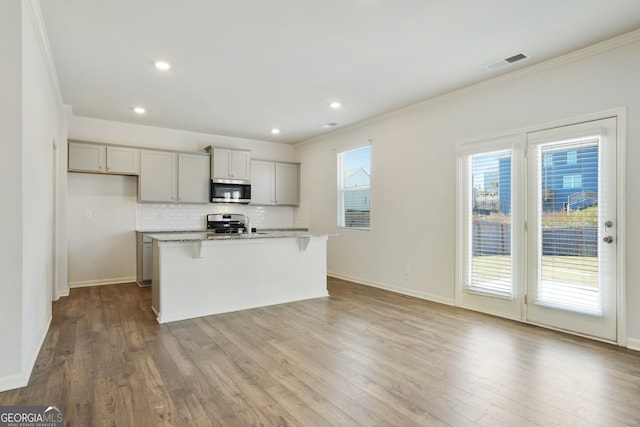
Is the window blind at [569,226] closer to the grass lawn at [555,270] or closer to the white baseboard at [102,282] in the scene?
the grass lawn at [555,270]

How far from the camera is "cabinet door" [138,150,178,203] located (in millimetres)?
5777

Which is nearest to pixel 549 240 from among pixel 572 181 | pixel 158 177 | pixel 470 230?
pixel 572 181

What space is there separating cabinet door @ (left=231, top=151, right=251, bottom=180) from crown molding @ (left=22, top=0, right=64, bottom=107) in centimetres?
290

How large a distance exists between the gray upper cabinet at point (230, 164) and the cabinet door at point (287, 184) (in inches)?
29.6

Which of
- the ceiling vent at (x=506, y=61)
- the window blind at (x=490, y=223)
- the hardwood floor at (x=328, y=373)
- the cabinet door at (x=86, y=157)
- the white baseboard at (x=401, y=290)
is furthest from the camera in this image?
the cabinet door at (x=86, y=157)

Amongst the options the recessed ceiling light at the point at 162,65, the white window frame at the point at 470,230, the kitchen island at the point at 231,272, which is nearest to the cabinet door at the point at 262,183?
the kitchen island at the point at 231,272

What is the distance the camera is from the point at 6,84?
2227 mm

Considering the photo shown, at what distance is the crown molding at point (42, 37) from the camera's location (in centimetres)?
249

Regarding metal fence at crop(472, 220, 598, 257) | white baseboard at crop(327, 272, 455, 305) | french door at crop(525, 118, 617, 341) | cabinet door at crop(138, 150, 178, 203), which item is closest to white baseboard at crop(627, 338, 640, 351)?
french door at crop(525, 118, 617, 341)

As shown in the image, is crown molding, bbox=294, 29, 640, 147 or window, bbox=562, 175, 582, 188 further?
window, bbox=562, 175, 582, 188

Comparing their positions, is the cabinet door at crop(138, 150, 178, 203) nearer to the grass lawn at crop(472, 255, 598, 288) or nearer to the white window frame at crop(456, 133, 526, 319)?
the white window frame at crop(456, 133, 526, 319)

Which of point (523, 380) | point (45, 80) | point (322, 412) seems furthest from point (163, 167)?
point (523, 380)

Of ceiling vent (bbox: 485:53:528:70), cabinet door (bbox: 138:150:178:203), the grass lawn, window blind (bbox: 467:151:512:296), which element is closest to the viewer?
the grass lawn

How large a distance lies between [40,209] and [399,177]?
4.18 meters
